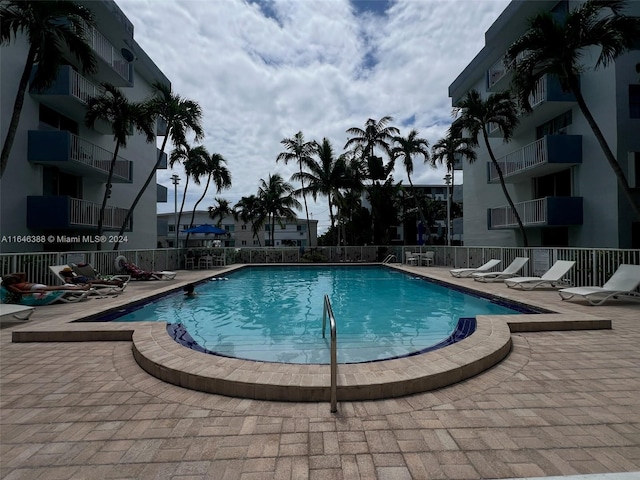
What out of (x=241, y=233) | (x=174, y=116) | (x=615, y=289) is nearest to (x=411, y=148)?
(x=174, y=116)

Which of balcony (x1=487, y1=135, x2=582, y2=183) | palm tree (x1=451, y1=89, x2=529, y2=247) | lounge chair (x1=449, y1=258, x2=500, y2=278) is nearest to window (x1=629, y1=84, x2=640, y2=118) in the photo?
balcony (x1=487, y1=135, x2=582, y2=183)

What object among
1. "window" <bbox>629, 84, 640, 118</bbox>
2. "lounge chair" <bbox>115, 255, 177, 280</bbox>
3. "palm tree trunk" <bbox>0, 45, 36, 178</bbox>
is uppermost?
"window" <bbox>629, 84, 640, 118</bbox>

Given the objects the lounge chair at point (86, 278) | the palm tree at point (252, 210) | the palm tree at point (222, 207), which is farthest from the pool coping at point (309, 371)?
the palm tree at point (222, 207)

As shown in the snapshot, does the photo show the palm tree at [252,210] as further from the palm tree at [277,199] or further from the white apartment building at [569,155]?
→ the white apartment building at [569,155]

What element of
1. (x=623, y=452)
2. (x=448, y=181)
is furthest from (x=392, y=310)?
(x=448, y=181)

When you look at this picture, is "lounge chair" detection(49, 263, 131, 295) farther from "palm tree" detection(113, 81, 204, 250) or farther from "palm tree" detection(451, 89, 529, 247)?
"palm tree" detection(451, 89, 529, 247)

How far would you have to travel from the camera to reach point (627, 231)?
1183 centimetres

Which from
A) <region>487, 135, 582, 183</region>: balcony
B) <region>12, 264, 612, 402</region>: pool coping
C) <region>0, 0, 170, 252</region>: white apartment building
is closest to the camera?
<region>12, 264, 612, 402</region>: pool coping

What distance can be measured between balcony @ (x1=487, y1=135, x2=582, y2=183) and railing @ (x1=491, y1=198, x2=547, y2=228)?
1568 millimetres

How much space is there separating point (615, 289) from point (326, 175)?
62.2 ft

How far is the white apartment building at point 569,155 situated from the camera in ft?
39.3

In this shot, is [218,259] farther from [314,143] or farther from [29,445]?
[29,445]

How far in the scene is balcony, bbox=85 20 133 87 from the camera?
14.6m

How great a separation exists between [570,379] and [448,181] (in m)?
24.4
